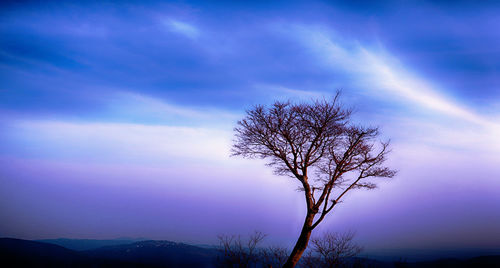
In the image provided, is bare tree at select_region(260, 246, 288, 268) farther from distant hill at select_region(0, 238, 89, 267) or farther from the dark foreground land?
distant hill at select_region(0, 238, 89, 267)

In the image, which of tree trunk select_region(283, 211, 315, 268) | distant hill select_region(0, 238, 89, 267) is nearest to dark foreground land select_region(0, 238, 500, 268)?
distant hill select_region(0, 238, 89, 267)

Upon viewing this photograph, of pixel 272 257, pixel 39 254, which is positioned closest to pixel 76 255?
pixel 39 254

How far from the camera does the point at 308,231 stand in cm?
1061

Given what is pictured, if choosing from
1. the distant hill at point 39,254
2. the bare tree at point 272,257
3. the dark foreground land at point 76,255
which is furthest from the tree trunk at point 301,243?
the distant hill at point 39,254

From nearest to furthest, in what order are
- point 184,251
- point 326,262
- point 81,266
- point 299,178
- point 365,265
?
point 365,265
point 326,262
point 299,178
point 81,266
point 184,251

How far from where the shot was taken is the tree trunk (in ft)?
34.1

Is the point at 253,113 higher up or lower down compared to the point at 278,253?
higher up

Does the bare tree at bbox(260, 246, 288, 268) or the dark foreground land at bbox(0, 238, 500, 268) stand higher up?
the bare tree at bbox(260, 246, 288, 268)

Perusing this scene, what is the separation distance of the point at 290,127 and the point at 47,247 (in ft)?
124

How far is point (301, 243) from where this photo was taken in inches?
417

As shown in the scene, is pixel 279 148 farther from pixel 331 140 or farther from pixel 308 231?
pixel 308 231

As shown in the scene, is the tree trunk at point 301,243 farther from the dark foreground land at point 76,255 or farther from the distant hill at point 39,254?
Result: the distant hill at point 39,254

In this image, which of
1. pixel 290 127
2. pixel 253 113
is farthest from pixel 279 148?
pixel 253 113

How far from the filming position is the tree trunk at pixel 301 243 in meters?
10.4
